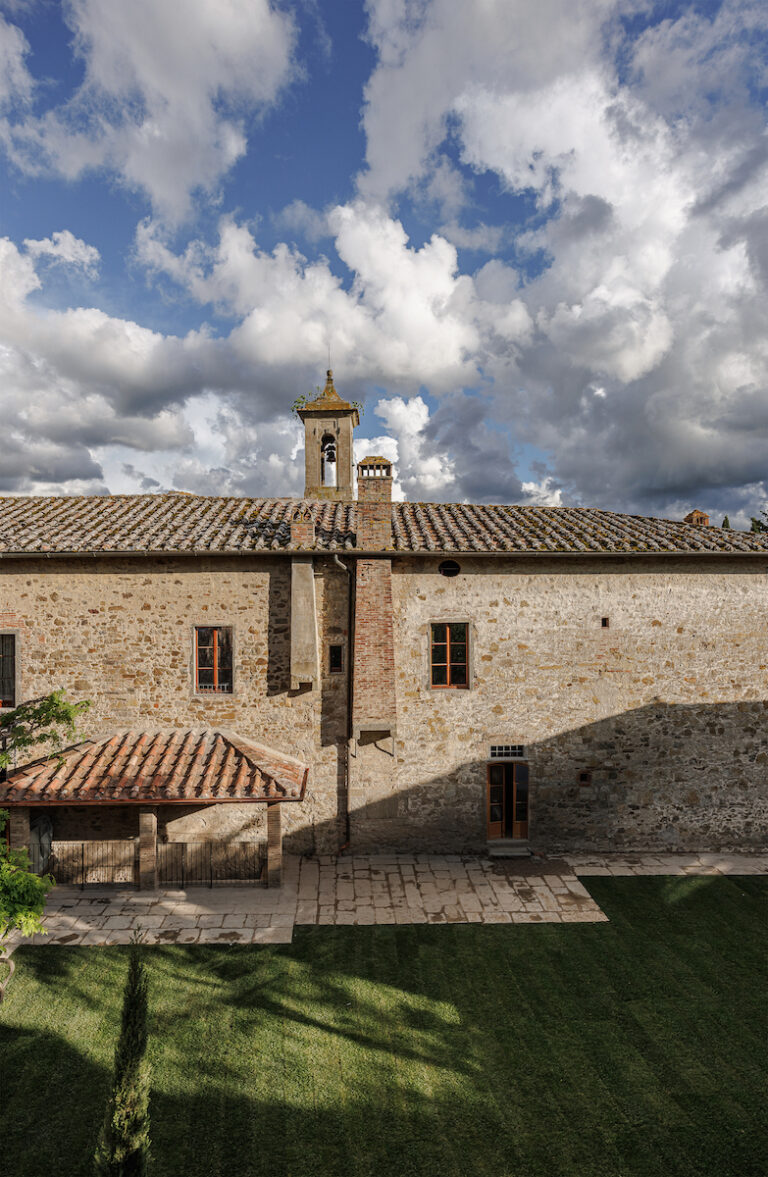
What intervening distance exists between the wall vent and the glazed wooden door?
0.72ft

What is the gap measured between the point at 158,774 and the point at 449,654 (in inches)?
255

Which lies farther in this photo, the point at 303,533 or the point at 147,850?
the point at 303,533

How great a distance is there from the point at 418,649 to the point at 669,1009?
7.48 metres

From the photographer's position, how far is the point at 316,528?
1438 cm

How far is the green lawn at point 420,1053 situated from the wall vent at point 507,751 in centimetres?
361

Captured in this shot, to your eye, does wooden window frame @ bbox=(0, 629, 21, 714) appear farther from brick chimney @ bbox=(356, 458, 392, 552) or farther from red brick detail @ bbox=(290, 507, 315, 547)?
brick chimney @ bbox=(356, 458, 392, 552)

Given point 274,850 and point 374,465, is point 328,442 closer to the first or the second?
point 374,465

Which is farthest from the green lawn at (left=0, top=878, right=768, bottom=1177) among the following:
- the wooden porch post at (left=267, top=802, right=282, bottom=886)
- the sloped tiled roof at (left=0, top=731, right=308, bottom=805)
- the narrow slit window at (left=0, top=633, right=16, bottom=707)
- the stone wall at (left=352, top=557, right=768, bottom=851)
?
the narrow slit window at (left=0, top=633, right=16, bottom=707)

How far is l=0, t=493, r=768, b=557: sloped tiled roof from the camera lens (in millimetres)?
13188

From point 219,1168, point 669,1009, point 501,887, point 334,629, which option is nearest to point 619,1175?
point 669,1009

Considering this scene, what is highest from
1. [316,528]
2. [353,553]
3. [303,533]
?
[316,528]

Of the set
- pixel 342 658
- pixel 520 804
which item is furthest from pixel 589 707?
pixel 342 658

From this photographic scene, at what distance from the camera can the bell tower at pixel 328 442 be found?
19.0 meters

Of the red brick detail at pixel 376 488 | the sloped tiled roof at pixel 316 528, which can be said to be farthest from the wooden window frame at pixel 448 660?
the red brick detail at pixel 376 488
